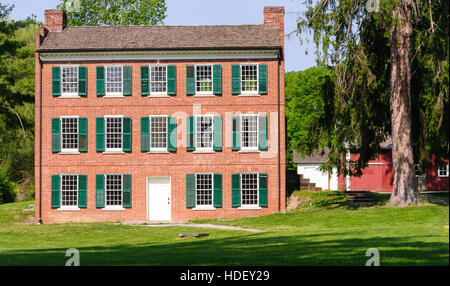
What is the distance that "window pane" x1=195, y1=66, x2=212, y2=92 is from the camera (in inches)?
1217

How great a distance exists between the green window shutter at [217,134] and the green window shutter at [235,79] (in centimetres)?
164

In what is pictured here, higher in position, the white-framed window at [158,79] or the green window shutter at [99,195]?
the white-framed window at [158,79]

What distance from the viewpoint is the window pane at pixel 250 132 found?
30.7 m

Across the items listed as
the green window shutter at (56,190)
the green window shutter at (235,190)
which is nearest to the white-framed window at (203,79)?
the green window shutter at (235,190)

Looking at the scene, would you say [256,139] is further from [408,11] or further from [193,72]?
[408,11]

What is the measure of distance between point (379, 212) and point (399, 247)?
909 cm

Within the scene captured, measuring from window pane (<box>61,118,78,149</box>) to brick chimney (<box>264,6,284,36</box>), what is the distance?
11674 millimetres

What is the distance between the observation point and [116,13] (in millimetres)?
45344

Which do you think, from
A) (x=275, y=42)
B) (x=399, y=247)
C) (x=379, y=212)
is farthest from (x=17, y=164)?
(x=399, y=247)

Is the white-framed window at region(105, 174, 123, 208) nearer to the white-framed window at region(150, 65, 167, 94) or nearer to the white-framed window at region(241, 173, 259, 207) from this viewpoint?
the white-framed window at region(150, 65, 167, 94)

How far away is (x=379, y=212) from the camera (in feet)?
69.1

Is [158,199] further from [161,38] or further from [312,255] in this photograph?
[312,255]

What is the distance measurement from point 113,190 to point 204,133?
5.63 m

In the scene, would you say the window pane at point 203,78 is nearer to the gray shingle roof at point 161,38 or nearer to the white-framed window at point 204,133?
the gray shingle roof at point 161,38
